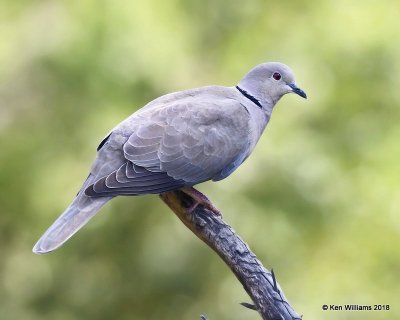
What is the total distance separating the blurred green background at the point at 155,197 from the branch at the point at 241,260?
221 centimetres

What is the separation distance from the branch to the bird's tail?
17.6 inches

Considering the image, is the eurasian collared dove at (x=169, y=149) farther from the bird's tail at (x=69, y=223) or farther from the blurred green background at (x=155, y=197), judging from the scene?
the blurred green background at (x=155, y=197)

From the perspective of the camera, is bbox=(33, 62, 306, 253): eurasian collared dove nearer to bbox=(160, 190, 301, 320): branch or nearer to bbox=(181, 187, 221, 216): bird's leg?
bbox=(181, 187, 221, 216): bird's leg

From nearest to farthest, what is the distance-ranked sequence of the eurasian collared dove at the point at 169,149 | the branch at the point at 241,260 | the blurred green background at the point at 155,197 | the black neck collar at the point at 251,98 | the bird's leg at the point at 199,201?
1. the branch at the point at 241,260
2. the eurasian collared dove at the point at 169,149
3. the bird's leg at the point at 199,201
4. the black neck collar at the point at 251,98
5. the blurred green background at the point at 155,197

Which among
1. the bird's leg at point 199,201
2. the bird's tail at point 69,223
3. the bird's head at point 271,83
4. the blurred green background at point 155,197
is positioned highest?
the blurred green background at point 155,197

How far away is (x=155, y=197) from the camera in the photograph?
23.1ft

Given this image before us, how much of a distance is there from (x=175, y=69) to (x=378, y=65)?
180cm

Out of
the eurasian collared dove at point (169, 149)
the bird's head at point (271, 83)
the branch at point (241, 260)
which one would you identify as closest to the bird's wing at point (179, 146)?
the eurasian collared dove at point (169, 149)

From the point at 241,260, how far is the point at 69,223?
0.78 metres

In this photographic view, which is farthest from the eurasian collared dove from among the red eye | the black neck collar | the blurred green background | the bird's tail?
the blurred green background

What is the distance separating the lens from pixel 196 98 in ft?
15.6

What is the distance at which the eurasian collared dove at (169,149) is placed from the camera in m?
4.29

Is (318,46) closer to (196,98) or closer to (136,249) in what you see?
(136,249)

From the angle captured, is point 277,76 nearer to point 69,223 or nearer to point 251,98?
point 251,98
